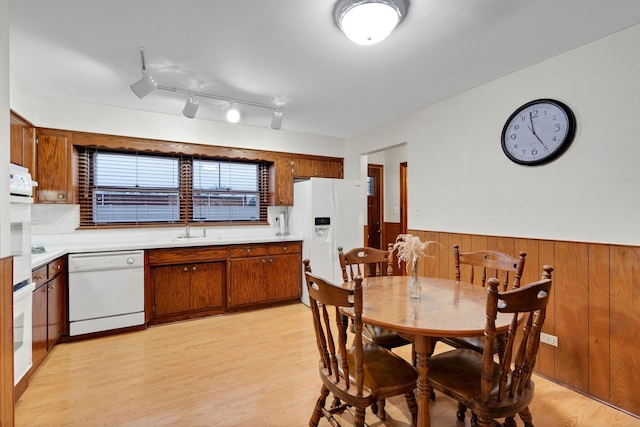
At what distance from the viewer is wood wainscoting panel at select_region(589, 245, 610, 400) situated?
2057 millimetres

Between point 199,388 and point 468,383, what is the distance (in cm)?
181

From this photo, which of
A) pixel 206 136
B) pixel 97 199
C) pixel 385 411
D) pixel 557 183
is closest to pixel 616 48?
pixel 557 183

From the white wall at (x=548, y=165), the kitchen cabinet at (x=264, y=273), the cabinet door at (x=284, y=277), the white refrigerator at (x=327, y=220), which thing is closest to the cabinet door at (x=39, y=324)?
the kitchen cabinet at (x=264, y=273)

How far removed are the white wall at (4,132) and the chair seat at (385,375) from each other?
1.95 m

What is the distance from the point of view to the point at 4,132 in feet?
5.23

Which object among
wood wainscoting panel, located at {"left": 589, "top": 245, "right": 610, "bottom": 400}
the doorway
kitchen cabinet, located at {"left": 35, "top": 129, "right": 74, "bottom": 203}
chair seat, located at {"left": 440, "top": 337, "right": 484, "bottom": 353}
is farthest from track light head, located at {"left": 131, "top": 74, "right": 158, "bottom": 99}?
the doorway

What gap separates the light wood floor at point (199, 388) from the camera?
6.25 ft

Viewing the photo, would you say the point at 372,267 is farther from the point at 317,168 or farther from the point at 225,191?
the point at 225,191

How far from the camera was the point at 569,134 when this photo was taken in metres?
2.23

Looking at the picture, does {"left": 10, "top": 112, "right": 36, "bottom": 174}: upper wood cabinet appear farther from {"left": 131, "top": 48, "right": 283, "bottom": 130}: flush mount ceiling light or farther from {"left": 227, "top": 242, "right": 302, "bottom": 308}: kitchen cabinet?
{"left": 227, "top": 242, "right": 302, "bottom": 308}: kitchen cabinet

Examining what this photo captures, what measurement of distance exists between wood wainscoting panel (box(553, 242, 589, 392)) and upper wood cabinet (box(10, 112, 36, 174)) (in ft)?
14.9

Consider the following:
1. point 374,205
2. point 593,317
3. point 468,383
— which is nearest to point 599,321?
point 593,317

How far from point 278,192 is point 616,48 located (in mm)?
3597

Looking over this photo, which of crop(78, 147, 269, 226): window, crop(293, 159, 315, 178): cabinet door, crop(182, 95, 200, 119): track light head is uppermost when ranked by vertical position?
crop(182, 95, 200, 119): track light head
